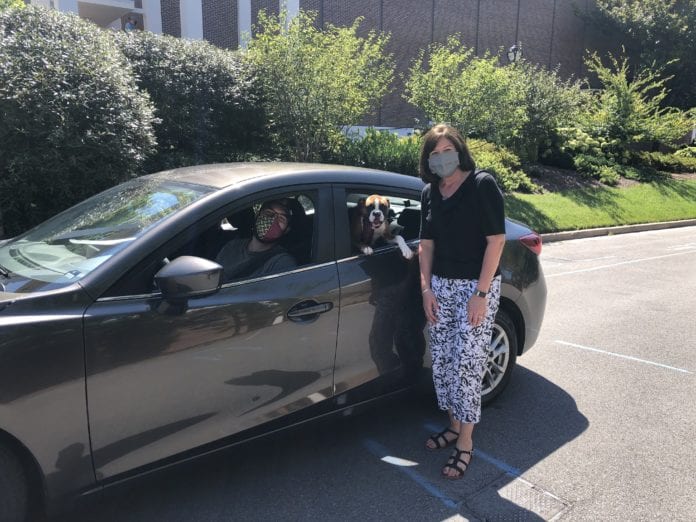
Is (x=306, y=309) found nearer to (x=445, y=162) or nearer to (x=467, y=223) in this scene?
(x=467, y=223)

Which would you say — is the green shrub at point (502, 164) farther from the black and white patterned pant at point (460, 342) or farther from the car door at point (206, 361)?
the car door at point (206, 361)

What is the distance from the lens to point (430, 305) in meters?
3.06

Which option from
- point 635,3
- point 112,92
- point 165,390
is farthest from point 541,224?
point 635,3

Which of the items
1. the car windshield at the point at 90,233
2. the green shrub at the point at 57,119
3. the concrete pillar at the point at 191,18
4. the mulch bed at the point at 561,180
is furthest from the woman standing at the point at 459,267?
the concrete pillar at the point at 191,18

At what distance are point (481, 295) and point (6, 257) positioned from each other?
2387 millimetres

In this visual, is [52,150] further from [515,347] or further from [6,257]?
[515,347]

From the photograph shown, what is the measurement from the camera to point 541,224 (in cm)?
1372

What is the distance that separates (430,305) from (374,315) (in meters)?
0.31

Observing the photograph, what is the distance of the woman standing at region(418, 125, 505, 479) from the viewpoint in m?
2.89

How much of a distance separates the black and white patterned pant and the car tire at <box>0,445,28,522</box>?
2047 millimetres

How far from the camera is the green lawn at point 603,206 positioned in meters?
14.3

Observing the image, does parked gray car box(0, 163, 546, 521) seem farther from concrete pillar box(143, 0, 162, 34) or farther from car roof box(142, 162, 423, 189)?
concrete pillar box(143, 0, 162, 34)

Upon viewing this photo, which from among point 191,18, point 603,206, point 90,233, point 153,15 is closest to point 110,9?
point 153,15

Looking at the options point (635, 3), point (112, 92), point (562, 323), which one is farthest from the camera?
point (635, 3)
